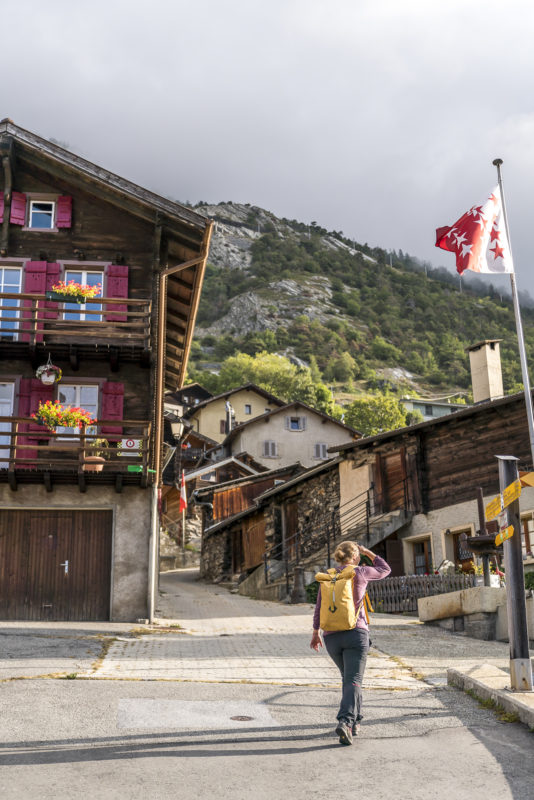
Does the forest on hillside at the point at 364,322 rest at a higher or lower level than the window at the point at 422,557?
higher

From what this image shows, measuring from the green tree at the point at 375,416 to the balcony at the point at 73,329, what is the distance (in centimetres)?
5928

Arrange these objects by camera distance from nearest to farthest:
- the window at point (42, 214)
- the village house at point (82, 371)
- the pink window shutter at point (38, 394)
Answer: the village house at point (82, 371)
the pink window shutter at point (38, 394)
the window at point (42, 214)

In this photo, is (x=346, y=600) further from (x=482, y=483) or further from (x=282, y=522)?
(x=282, y=522)

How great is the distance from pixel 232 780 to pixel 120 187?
1768 centimetres

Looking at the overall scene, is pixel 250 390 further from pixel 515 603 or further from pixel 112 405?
pixel 515 603

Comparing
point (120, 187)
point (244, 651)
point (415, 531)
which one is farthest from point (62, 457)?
point (415, 531)

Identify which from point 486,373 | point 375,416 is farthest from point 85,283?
point 375,416

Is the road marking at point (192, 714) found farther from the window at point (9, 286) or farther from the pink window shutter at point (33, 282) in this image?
the window at point (9, 286)

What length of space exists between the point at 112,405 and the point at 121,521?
2993mm

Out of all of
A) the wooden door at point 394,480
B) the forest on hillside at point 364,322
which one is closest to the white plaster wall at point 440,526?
the wooden door at point 394,480

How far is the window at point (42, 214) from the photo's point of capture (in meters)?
21.9

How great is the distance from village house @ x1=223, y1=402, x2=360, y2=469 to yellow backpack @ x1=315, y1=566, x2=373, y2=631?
5006cm

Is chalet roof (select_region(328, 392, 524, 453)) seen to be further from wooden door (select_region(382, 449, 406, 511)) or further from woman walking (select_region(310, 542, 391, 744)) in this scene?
woman walking (select_region(310, 542, 391, 744))

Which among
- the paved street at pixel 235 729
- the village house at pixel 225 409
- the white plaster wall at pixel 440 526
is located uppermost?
the village house at pixel 225 409
